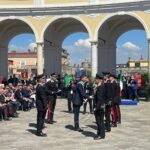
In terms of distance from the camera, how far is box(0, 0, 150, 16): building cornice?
2937 centimetres

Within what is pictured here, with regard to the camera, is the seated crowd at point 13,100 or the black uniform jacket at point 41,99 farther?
the seated crowd at point 13,100

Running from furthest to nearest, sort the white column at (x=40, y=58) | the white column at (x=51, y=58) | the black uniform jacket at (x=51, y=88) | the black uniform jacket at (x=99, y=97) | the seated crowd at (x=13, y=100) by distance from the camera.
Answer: the white column at (x=51, y=58) → the white column at (x=40, y=58) → the seated crowd at (x=13, y=100) → the black uniform jacket at (x=51, y=88) → the black uniform jacket at (x=99, y=97)

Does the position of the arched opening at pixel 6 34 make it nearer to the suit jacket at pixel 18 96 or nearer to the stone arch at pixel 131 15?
the stone arch at pixel 131 15

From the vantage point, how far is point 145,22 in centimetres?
2928

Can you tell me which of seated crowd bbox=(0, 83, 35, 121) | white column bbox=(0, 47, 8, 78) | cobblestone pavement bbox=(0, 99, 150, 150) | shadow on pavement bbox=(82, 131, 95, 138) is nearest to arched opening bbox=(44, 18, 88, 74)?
white column bbox=(0, 47, 8, 78)

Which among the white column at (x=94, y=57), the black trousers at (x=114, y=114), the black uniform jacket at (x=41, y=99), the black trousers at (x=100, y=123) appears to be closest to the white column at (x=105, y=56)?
the white column at (x=94, y=57)

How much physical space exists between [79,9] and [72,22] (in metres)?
3.06

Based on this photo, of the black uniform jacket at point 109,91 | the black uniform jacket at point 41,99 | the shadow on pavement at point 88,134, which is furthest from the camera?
the black uniform jacket at point 109,91

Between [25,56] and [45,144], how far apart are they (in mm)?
84839

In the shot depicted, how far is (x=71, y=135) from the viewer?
13.2 metres

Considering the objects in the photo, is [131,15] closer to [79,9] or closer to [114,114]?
[79,9]

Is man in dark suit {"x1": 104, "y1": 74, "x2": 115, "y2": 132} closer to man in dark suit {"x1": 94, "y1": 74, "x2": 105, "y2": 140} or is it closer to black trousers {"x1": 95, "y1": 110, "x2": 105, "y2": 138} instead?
man in dark suit {"x1": 94, "y1": 74, "x2": 105, "y2": 140}

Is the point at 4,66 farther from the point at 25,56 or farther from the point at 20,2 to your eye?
the point at 25,56

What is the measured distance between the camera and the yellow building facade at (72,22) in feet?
98.7
